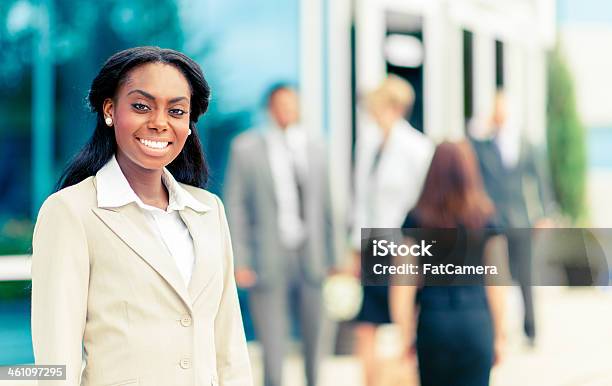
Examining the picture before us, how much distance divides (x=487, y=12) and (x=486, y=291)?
1176 mm

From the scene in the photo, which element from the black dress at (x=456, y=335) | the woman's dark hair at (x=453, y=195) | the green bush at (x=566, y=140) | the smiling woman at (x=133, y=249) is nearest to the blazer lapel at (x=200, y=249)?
the smiling woman at (x=133, y=249)

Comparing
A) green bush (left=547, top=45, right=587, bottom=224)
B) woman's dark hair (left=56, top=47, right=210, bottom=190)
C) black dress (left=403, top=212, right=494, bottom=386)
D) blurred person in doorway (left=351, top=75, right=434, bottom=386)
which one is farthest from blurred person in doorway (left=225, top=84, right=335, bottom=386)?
woman's dark hair (left=56, top=47, right=210, bottom=190)

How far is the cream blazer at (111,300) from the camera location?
165 centimetres

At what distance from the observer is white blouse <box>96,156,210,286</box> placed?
173 centimetres

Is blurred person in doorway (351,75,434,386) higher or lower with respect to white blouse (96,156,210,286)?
higher

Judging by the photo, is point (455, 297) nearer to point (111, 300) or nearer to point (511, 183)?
point (511, 183)

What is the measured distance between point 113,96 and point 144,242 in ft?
0.88

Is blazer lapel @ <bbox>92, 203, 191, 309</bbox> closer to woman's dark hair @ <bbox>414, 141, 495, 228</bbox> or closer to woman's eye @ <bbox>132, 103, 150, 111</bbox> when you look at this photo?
woman's eye @ <bbox>132, 103, 150, 111</bbox>

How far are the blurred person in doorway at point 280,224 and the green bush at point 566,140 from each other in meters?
0.95

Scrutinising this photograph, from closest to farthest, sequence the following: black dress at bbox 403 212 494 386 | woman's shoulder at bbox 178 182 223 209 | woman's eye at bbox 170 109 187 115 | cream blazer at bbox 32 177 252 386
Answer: cream blazer at bbox 32 177 252 386 < woman's eye at bbox 170 109 187 115 < woman's shoulder at bbox 178 182 223 209 < black dress at bbox 403 212 494 386

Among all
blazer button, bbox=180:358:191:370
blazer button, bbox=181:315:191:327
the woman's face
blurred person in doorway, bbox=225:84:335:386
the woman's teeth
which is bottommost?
blazer button, bbox=180:358:191:370

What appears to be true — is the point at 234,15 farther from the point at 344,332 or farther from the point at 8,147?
the point at 344,332

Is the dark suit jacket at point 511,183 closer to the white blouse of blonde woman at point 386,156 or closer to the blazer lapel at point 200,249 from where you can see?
the white blouse of blonde woman at point 386,156

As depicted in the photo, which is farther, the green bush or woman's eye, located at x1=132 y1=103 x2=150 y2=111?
the green bush
